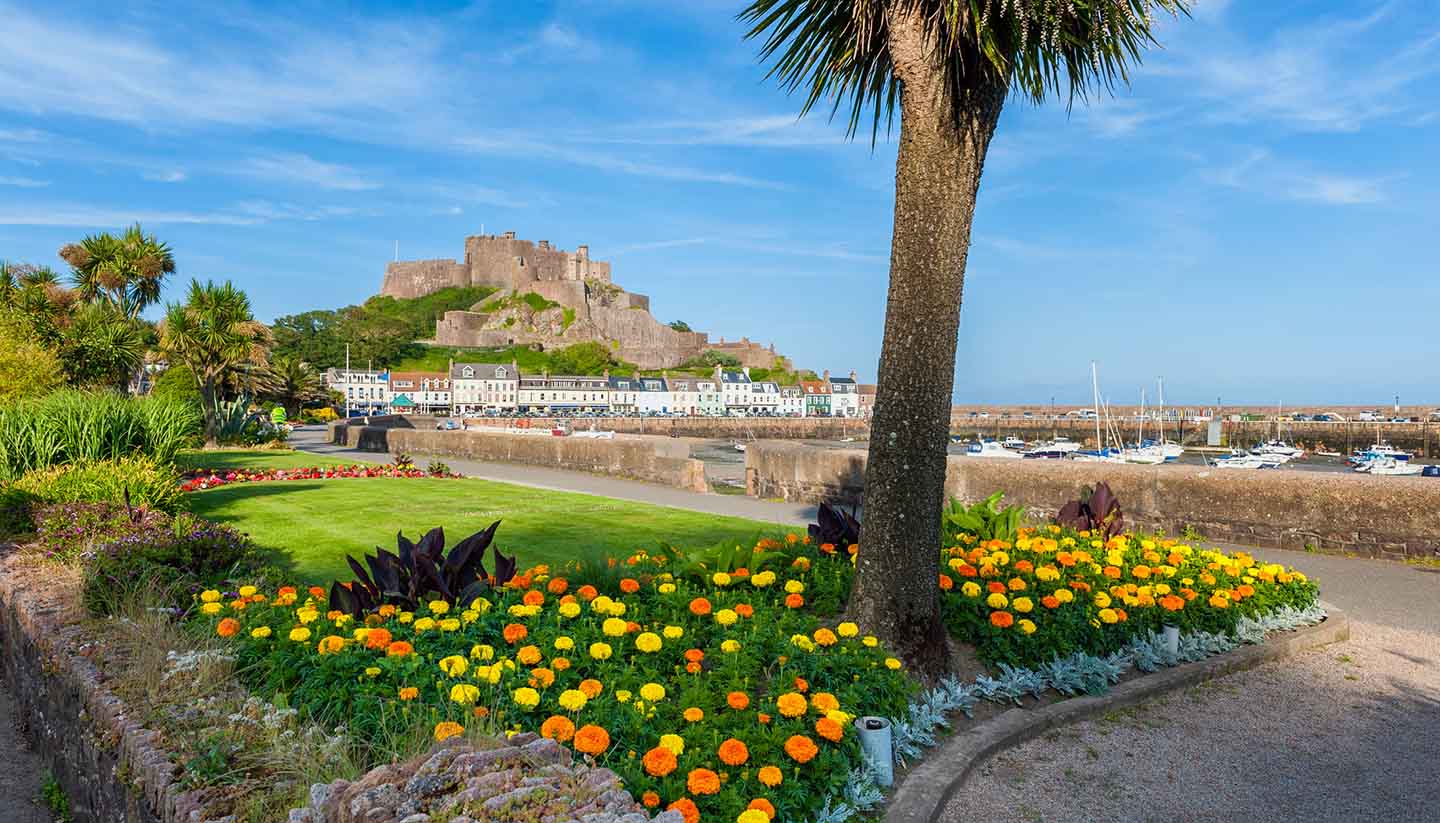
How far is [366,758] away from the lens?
3021 millimetres

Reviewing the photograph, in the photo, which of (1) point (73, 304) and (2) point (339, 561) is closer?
(2) point (339, 561)

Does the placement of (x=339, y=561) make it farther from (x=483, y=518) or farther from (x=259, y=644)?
(x=259, y=644)

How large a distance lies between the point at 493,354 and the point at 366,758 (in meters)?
146

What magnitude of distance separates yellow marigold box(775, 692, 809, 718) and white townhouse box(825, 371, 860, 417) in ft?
491

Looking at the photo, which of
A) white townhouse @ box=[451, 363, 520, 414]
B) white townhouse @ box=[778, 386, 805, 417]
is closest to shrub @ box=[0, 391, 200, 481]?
white townhouse @ box=[451, 363, 520, 414]

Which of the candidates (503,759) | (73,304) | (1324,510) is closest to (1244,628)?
(1324,510)

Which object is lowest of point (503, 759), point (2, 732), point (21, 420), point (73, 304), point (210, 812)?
point (2, 732)

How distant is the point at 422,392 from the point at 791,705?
127m

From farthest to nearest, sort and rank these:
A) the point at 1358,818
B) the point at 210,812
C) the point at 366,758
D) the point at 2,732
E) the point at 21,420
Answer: the point at 21,420 < the point at 2,732 < the point at 1358,818 < the point at 366,758 < the point at 210,812

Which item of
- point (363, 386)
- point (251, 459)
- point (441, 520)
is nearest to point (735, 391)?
point (363, 386)

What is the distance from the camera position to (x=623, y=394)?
133500 mm

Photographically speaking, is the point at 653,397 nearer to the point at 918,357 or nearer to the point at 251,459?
the point at 251,459

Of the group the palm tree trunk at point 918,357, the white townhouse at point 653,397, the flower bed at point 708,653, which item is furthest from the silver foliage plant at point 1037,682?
the white townhouse at point 653,397

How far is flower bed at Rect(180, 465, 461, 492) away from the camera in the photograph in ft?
47.5
